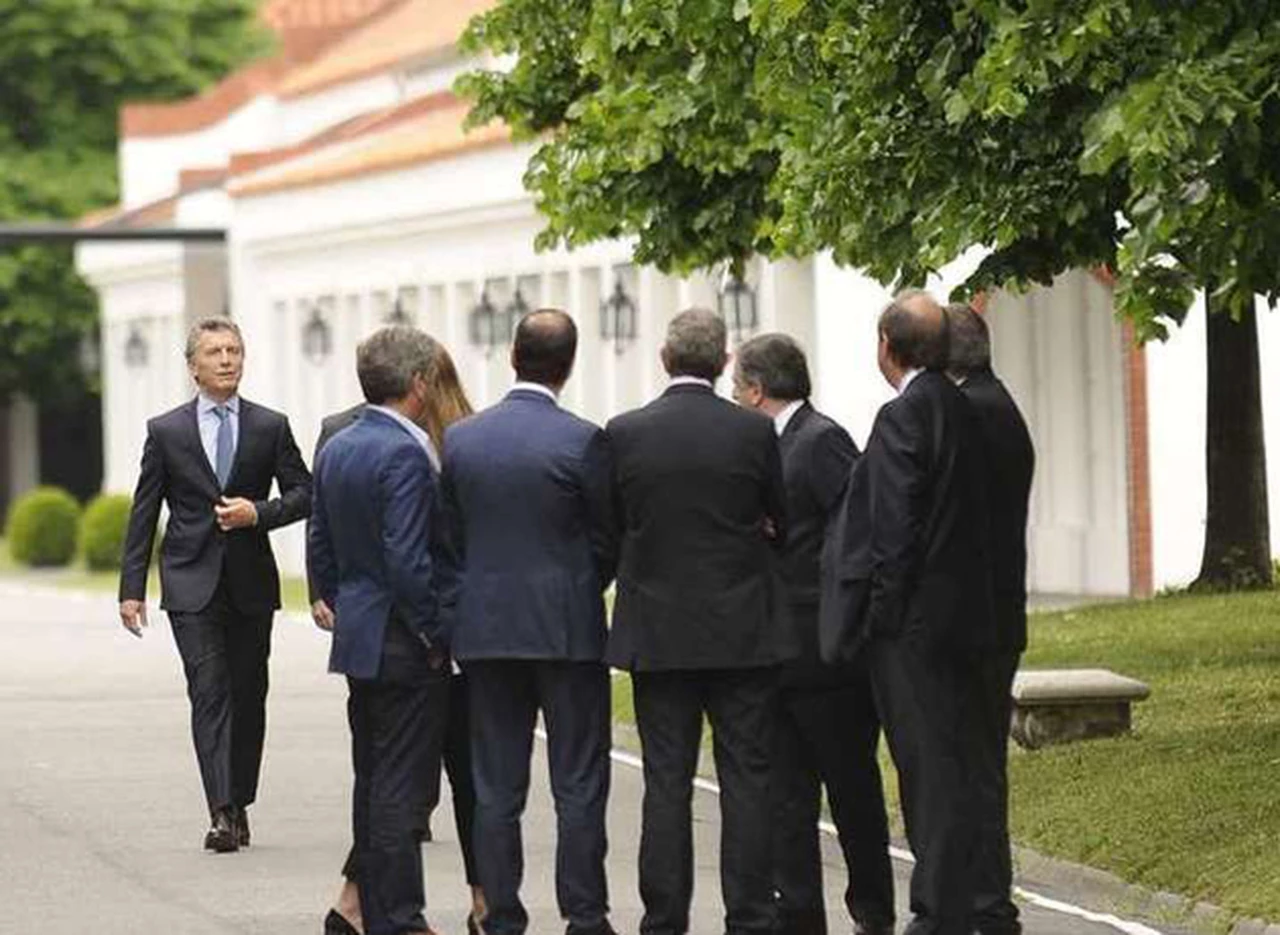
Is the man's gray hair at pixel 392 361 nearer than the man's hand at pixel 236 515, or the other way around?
the man's gray hair at pixel 392 361

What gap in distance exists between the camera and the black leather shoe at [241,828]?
17562 mm

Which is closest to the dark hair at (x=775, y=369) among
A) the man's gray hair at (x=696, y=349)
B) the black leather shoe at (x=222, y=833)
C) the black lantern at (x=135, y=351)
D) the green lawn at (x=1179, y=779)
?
the man's gray hair at (x=696, y=349)

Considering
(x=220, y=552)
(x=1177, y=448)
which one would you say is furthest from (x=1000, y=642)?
(x=1177, y=448)

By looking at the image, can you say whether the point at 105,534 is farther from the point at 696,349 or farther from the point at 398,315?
the point at 696,349

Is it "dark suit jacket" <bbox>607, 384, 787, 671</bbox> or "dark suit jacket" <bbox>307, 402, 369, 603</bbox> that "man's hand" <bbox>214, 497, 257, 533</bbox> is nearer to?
"dark suit jacket" <bbox>307, 402, 369, 603</bbox>

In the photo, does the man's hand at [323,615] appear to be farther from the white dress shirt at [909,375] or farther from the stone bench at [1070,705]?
the stone bench at [1070,705]

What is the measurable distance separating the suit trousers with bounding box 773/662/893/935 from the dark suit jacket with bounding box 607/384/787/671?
0.52 m

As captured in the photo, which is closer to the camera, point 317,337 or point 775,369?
point 775,369

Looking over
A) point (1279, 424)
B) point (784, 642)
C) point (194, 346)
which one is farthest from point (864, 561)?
point (1279, 424)

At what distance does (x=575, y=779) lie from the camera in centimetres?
1363

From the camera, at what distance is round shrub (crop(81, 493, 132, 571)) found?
58562mm

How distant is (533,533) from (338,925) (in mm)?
1612

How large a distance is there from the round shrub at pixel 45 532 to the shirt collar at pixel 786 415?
48213 mm

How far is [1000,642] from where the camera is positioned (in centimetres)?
1360
